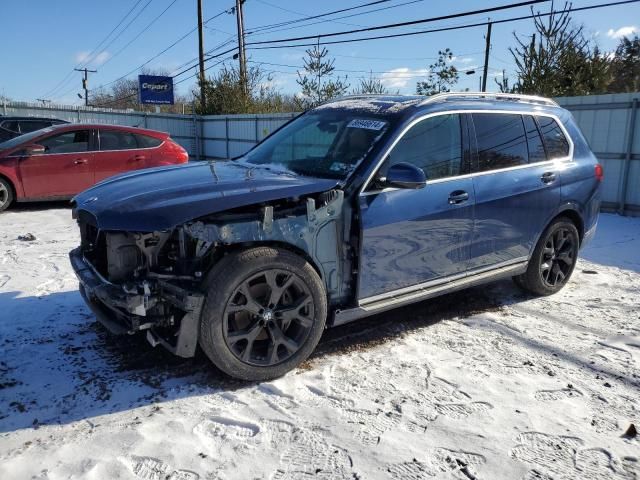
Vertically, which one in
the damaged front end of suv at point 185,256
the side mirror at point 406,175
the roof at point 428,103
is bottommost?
the damaged front end of suv at point 185,256

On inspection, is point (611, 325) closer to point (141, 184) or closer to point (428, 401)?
point (428, 401)

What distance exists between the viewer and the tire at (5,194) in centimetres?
917

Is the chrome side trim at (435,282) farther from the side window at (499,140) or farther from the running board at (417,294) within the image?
the side window at (499,140)

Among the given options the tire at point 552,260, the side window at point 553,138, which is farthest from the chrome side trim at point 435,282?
the side window at point 553,138

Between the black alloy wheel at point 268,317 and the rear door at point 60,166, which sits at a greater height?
the rear door at point 60,166

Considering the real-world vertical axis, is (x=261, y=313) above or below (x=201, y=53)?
below

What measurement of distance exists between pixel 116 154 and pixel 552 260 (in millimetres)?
7835

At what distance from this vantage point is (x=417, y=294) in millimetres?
4129

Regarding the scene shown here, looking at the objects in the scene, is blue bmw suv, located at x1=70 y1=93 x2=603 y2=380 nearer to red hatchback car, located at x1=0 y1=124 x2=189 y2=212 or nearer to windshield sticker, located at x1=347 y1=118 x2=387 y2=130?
windshield sticker, located at x1=347 y1=118 x2=387 y2=130

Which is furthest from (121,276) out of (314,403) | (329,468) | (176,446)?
(329,468)

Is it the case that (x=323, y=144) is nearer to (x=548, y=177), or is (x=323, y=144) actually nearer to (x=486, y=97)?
(x=486, y=97)

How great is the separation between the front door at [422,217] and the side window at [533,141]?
927mm

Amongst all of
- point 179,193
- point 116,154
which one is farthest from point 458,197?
point 116,154

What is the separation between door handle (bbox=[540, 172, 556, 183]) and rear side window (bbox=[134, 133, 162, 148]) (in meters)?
7.64
